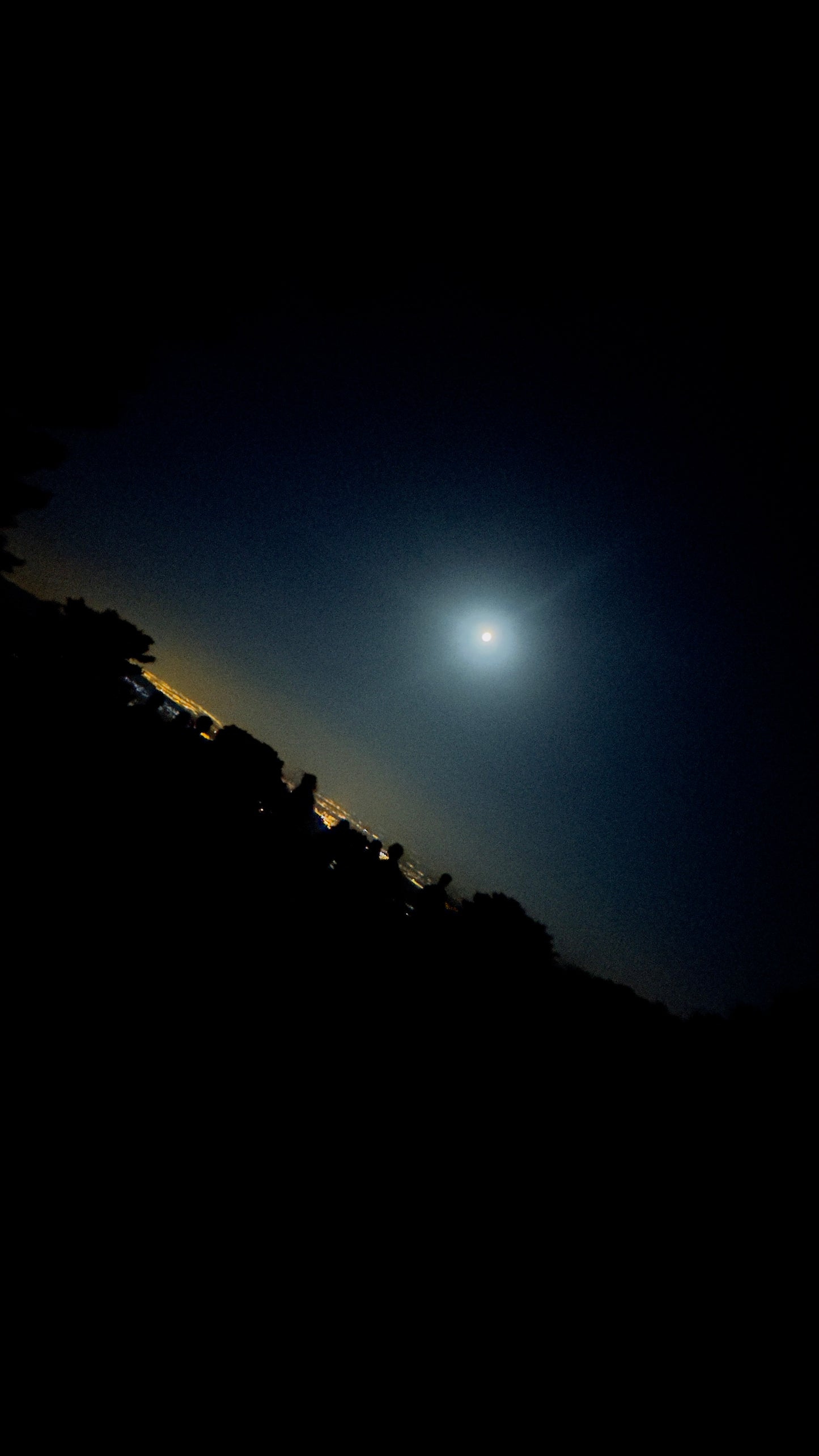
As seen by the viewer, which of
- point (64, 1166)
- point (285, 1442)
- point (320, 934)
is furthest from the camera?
point (320, 934)

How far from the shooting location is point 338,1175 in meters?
3.06

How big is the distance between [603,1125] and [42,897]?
5708 mm

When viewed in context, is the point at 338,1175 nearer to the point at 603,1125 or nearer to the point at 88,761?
the point at 603,1125

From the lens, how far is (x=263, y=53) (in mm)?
2684

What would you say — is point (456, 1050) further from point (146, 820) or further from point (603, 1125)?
point (146, 820)

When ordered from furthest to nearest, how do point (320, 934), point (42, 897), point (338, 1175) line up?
1. point (320, 934)
2. point (42, 897)
3. point (338, 1175)

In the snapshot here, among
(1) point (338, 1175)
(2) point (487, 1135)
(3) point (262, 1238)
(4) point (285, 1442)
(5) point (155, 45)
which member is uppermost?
(5) point (155, 45)

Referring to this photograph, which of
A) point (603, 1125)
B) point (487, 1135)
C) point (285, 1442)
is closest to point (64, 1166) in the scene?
point (285, 1442)

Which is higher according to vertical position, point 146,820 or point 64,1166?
point 146,820

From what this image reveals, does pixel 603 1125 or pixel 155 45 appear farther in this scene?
pixel 603 1125

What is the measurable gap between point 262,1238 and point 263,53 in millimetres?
6718

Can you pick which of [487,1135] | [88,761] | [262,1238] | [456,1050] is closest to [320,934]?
[456,1050]

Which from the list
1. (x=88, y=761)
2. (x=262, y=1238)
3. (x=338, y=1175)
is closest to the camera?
(x=262, y=1238)

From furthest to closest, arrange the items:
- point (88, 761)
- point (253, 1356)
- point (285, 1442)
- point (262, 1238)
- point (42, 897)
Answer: point (88, 761), point (42, 897), point (262, 1238), point (253, 1356), point (285, 1442)
